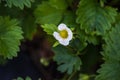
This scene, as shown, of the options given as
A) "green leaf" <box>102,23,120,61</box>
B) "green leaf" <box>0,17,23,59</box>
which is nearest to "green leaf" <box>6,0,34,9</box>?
"green leaf" <box>0,17,23,59</box>

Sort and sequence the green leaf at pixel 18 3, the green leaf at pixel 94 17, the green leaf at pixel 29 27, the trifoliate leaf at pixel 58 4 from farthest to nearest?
the green leaf at pixel 29 27 → the trifoliate leaf at pixel 58 4 → the green leaf at pixel 94 17 → the green leaf at pixel 18 3

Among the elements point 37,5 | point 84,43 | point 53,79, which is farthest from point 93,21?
point 53,79

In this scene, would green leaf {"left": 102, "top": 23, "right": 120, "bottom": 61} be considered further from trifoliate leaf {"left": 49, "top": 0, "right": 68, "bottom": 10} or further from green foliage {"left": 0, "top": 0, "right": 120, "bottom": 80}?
trifoliate leaf {"left": 49, "top": 0, "right": 68, "bottom": 10}

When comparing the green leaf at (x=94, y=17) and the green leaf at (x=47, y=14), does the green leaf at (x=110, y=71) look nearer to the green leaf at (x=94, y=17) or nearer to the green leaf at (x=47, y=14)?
the green leaf at (x=94, y=17)

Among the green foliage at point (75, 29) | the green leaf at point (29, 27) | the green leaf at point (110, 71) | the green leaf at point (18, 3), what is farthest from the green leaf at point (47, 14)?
the green leaf at point (110, 71)

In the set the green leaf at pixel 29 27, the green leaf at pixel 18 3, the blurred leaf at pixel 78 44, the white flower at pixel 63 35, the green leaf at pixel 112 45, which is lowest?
the green leaf at pixel 29 27

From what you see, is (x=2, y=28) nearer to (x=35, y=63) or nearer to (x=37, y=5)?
(x=37, y=5)

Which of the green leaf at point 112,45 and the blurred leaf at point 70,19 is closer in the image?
the green leaf at point 112,45
